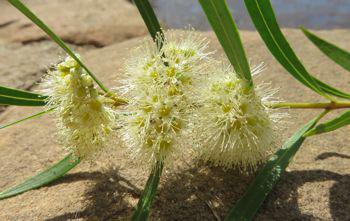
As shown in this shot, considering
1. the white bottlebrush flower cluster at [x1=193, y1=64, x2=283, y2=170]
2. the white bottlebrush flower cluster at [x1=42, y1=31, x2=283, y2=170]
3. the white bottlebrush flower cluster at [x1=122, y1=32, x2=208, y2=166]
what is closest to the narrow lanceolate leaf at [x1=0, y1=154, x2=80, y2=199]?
the white bottlebrush flower cluster at [x1=42, y1=31, x2=283, y2=170]

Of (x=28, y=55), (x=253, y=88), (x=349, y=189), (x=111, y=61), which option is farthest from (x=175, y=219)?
(x=28, y=55)

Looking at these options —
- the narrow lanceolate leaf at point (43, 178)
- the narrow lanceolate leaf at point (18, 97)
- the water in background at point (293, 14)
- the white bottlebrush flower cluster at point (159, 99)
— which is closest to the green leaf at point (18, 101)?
the narrow lanceolate leaf at point (18, 97)

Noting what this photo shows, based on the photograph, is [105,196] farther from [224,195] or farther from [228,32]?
[228,32]

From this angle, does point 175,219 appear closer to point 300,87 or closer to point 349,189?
point 349,189

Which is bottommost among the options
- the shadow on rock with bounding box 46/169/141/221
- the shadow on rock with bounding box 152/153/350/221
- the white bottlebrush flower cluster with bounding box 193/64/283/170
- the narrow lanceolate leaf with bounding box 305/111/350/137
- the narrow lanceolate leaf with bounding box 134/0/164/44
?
the shadow on rock with bounding box 152/153/350/221

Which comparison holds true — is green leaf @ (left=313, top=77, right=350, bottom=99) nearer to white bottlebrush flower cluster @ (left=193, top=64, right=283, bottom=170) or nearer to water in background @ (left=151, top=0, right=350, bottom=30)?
white bottlebrush flower cluster @ (left=193, top=64, right=283, bottom=170)

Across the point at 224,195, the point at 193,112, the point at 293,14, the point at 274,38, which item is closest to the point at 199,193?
the point at 224,195

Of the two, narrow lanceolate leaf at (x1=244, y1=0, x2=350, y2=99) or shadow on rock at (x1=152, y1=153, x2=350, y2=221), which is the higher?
narrow lanceolate leaf at (x1=244, y1=0, x2=350, y2=99)
